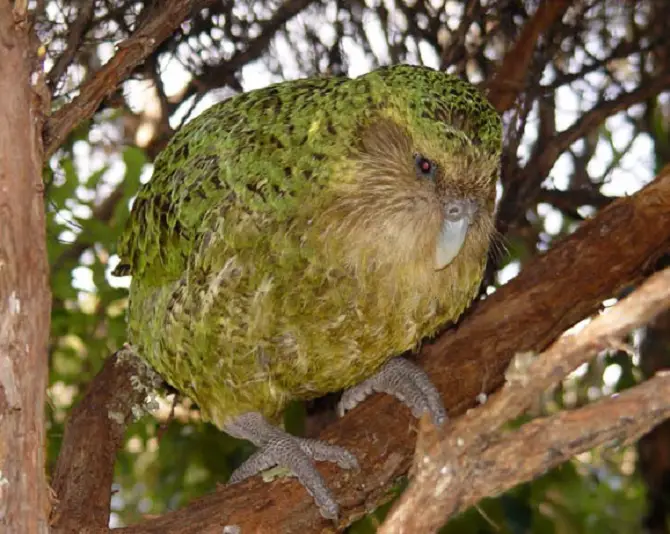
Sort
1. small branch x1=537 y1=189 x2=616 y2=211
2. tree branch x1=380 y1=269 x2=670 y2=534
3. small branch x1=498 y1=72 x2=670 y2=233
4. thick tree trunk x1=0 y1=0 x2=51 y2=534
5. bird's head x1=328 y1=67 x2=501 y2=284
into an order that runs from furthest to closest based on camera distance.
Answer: small branch x1=537 y1=189 x2=616 y2=211 < small branch x1=498 y1=72 x2=670 y2=233 < bird's head x1=328 y1=67 x2=501 y2=284 < thick tree trunk x1=0 y1=0 x2=51 y2=534 < tree branch x1=380 y1=269 x2=670 y2=534

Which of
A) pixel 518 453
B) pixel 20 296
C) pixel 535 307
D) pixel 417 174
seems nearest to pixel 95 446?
pixel 20 296

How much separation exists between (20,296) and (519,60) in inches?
87.1

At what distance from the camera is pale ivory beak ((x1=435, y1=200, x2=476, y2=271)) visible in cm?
224

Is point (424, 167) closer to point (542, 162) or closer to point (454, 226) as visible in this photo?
point (454, 226)

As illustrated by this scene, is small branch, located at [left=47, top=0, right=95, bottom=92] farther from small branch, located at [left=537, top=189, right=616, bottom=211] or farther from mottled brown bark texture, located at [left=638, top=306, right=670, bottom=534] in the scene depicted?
mottled brown bark texture, located at [left=638, top=306, right=670, bottom=534]

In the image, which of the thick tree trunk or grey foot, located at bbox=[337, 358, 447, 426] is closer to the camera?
the thick tree trunk

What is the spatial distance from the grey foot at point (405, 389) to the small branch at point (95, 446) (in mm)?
689

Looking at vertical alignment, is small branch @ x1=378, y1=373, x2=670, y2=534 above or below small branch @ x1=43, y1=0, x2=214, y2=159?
below

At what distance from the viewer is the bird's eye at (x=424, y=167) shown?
222cm

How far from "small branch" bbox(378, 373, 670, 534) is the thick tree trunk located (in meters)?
0.70

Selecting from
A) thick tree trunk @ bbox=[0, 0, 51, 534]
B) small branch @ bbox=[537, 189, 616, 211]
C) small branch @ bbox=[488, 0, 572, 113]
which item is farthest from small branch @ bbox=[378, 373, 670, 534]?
small branch @ bbox=[537, 189, 616, 211]

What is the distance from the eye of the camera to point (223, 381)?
2523 mm

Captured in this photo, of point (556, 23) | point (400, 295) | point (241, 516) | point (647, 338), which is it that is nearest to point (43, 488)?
point (241, 516)

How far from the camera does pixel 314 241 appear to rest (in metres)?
2.33
